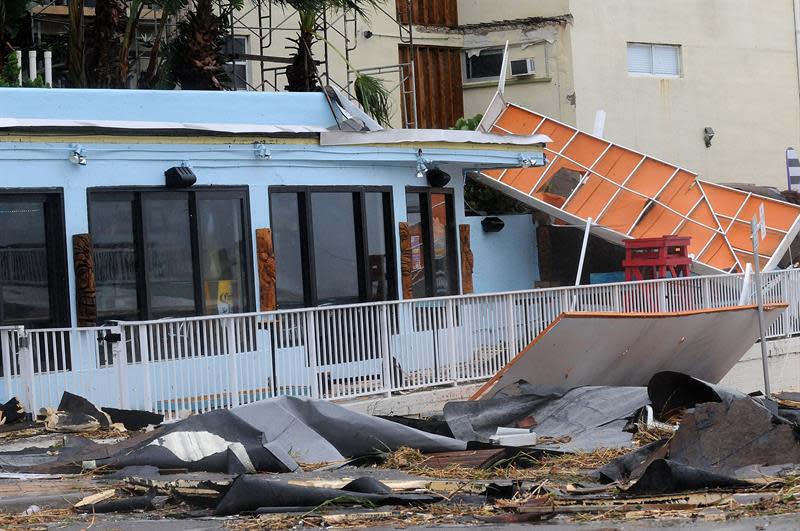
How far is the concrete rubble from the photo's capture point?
852cm

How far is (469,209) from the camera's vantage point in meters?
25.2

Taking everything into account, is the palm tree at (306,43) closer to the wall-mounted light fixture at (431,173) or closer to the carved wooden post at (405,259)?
the wall-mounted light fixture at (431,173)

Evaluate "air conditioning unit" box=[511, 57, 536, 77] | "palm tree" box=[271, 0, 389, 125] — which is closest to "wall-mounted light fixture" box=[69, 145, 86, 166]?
"palm tree" box=[271, 0, 389, 125]

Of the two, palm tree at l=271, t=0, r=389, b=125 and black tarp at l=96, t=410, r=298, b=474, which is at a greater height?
palm tree at l=271, t=0, r=389, b=125

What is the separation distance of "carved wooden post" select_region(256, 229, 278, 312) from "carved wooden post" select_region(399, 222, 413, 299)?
2.39m

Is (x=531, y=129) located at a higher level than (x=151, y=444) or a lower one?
higher

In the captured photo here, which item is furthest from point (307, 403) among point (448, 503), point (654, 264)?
point (654, 264)

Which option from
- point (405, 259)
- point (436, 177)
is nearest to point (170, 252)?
point (405, 259)

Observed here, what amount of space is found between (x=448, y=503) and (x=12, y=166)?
7.87m

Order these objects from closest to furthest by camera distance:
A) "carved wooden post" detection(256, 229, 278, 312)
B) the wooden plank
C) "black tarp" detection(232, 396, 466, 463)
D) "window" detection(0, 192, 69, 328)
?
the wooden plank
"black tarp" detection(232, 396, 466, 463)
"window" detection(0, 192, 69, 328)
"carved wooden post" detection(256, 229, 278, 312)

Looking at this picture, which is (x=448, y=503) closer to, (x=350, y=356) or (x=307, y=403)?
(x=307, y=403)

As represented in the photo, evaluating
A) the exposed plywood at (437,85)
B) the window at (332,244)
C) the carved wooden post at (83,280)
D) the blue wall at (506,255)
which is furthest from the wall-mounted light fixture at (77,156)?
the exposed plywood at (437,85)

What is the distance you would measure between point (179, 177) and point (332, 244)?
2673mm

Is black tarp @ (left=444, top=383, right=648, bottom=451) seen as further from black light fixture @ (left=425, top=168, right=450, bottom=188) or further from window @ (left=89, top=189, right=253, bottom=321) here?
black light fixture @ (left=425, top=168, right=450, bottom=188)
